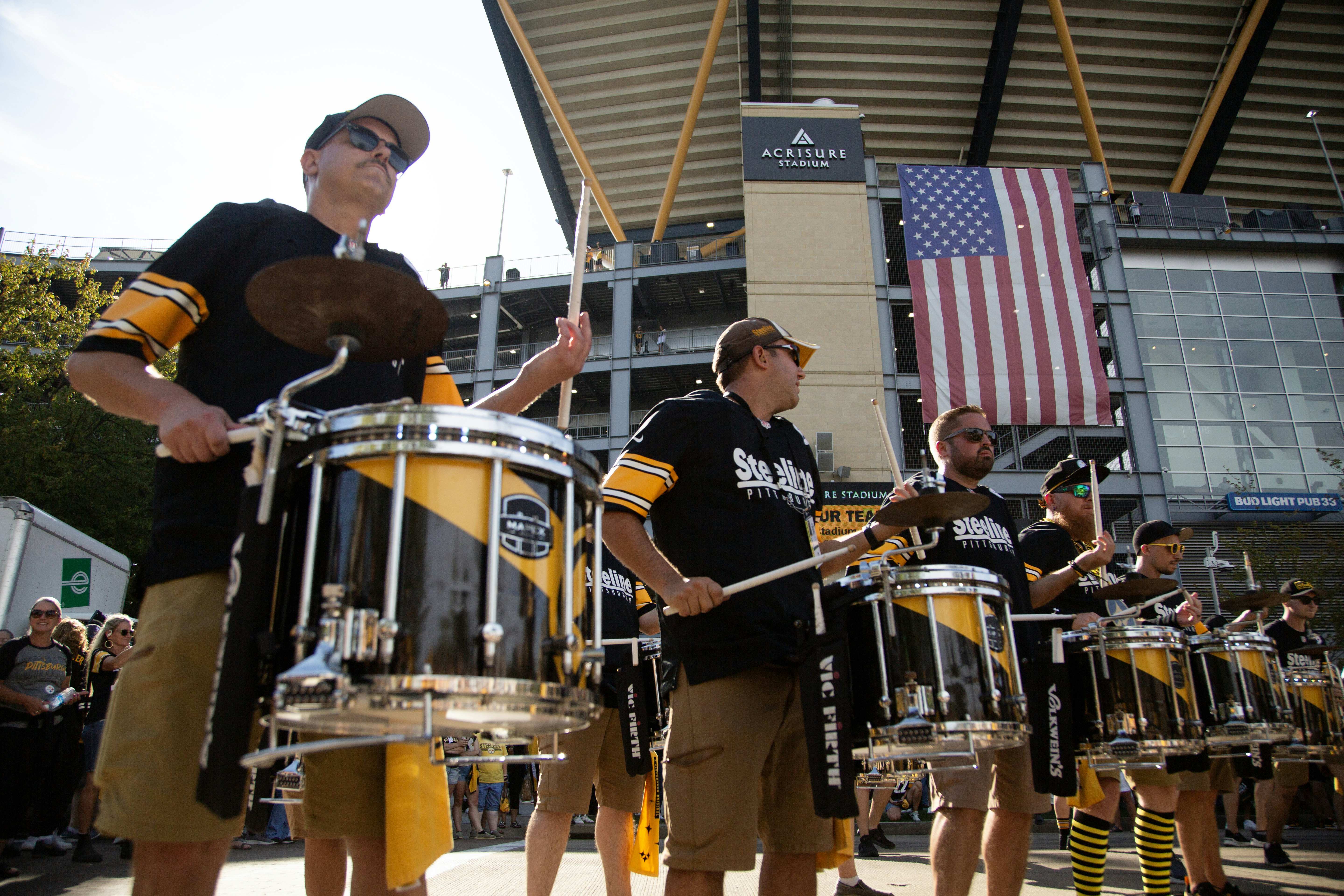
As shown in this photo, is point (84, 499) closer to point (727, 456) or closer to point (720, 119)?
point (727, 456)

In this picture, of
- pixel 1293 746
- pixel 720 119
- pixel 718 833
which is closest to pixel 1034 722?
pixel 718 833

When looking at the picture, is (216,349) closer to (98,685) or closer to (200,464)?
(200,464)

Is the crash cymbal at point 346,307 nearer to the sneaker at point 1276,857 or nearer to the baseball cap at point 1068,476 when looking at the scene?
the baseball cap at point 1068,476

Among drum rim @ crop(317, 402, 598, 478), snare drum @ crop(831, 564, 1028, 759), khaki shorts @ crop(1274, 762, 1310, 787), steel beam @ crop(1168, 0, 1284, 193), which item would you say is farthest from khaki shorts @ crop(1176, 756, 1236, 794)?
steel beam @ crop(1168, 0, 1284, 193)

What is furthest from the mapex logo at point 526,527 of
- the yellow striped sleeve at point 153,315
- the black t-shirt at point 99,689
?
the black t-shirt at point 99,689

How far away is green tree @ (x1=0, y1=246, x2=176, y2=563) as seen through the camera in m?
19.2

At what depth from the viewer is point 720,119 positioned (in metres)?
34.7

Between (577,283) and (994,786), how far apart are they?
304 centimetres

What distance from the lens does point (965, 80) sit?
33.2m

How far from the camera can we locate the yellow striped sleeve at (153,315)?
6.09 feet

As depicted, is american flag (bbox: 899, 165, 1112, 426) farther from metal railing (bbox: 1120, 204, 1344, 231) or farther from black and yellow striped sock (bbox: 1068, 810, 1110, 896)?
black and yellow striped sock (bbox: 1068, 810, 1110, 896)

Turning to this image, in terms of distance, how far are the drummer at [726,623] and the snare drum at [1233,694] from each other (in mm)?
2845

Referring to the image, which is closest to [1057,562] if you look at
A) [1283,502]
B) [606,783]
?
[606,783]

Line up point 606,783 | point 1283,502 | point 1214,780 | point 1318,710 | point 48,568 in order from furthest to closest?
point 1283,502, point 48,568, point 1318,710, point 1214,780, point 606,783
